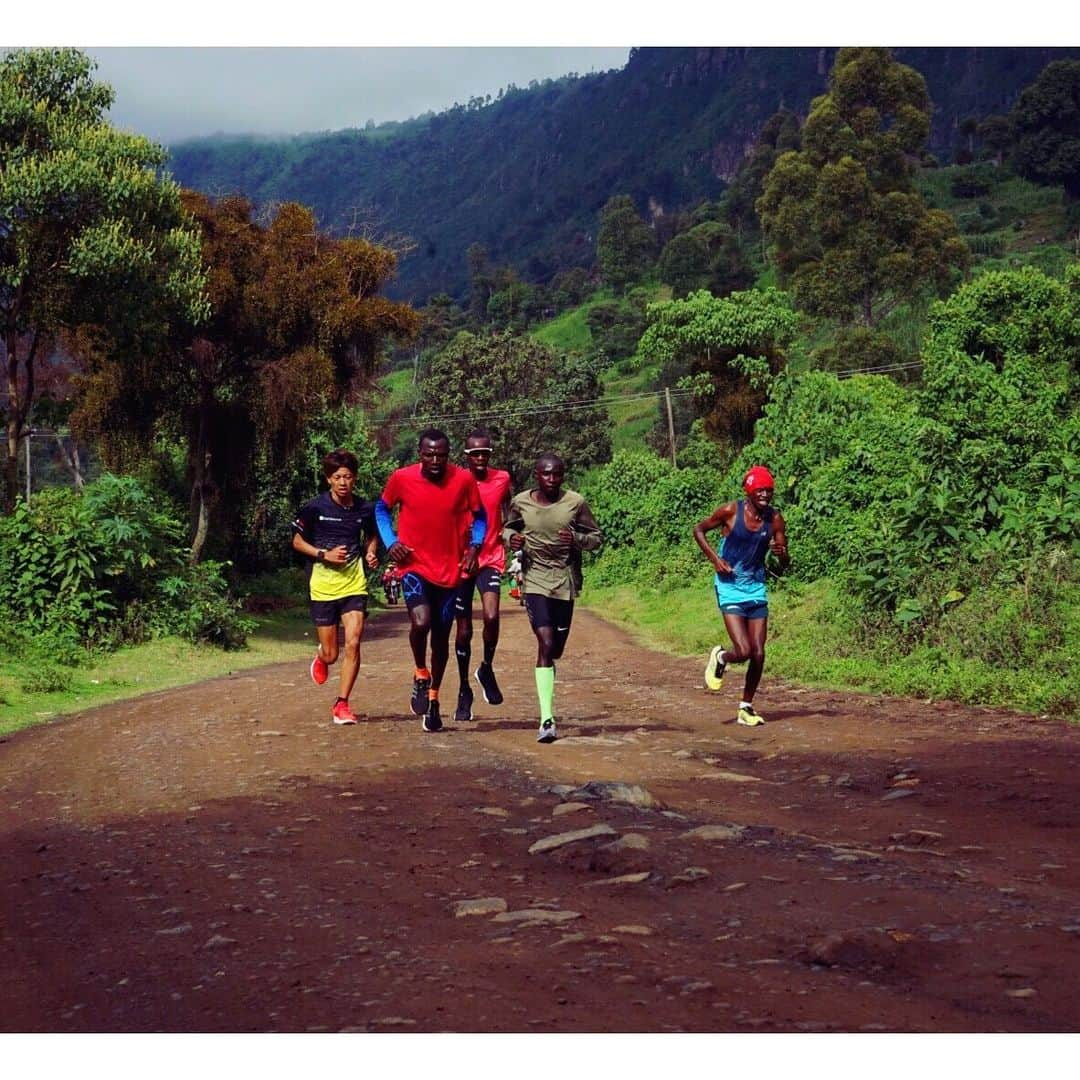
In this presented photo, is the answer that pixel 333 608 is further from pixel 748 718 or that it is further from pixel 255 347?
pixel 255 347

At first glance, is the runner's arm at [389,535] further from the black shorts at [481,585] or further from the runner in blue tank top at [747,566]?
the runner in blue tank top at [747,566]

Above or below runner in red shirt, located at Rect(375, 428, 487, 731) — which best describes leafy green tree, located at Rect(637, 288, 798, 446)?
above

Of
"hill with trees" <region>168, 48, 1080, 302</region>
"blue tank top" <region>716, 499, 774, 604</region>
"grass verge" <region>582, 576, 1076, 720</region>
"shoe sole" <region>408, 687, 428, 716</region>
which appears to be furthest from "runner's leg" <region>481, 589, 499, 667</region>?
"hill with trees" <region>168, 48, 1080, 302</region>

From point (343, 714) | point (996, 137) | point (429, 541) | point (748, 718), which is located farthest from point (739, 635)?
point (996, 137)

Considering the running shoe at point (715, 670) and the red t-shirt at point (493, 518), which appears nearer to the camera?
the red t-shirt at point (493, 518)

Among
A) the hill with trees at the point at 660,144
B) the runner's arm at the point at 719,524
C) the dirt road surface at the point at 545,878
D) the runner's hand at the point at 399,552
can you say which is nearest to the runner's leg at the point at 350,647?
the dirt road surface at the point at 545,878

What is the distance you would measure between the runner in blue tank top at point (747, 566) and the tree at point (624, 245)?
97.0 meters

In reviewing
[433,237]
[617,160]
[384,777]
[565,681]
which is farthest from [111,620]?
[433,237]

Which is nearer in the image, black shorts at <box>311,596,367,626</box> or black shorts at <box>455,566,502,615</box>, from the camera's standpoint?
black shorts at <box>455,566,502,615</box>

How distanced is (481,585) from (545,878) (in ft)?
18.9

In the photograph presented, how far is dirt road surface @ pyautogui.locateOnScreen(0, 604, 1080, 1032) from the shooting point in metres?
4.56

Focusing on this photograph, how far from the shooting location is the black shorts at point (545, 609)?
35.6ft

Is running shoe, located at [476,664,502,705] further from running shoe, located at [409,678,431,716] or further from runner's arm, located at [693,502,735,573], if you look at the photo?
runner's arm, located at [693,502,735,573]

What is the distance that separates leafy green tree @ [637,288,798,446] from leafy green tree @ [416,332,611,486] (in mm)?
12496
